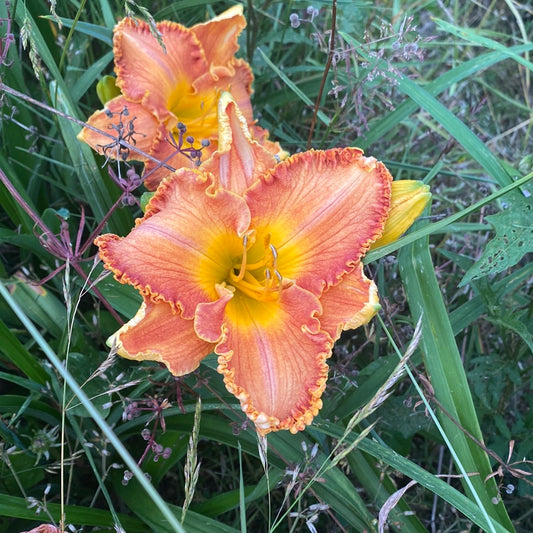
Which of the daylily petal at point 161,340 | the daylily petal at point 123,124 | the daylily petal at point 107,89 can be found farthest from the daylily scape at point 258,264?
the daylily petal at point 107,89

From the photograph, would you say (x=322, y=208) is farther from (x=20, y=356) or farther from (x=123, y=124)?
(x=20, y=356)

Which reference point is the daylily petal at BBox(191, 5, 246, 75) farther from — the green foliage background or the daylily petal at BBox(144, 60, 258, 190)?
the green foliage background

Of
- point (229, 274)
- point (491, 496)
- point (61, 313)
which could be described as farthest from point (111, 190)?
point (491, 496)

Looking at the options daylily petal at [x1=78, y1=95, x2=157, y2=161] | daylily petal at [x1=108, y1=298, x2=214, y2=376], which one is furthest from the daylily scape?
daylily petal at [x1=78, y1=95, x2=157, y2=161]

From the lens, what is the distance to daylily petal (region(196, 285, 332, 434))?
1069 mm

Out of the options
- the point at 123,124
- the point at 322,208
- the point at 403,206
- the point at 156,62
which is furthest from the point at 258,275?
the point at 156,62

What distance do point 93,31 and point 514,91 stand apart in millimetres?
2033

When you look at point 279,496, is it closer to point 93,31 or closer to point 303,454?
point 303,454

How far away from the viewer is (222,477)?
1.61 metres

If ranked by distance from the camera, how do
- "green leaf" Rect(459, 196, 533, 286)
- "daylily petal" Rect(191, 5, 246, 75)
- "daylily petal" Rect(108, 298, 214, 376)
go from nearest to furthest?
"daylily petal" Rect(108, 298, 214, 376) < "green leaf" Rect(459, 196, 533, 286) < "daylily petal" Rect(191, 5, 246, 75)

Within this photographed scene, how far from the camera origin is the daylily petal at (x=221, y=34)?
1482mm

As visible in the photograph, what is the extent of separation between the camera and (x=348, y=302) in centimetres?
116

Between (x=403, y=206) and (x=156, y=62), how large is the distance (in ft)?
2.28

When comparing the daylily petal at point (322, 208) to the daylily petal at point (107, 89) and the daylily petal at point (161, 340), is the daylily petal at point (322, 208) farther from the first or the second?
the daylily petal at point (107, 89)
